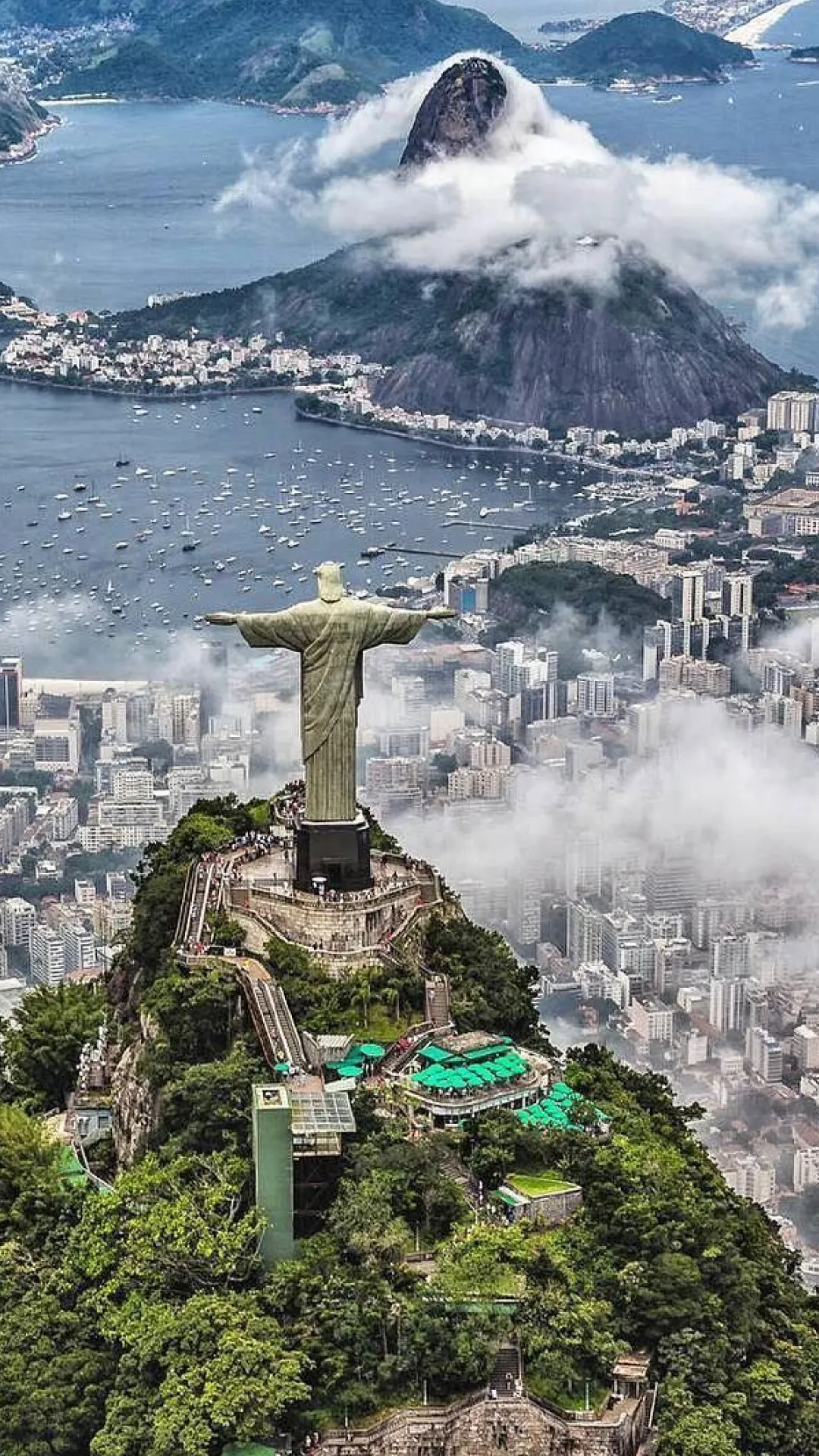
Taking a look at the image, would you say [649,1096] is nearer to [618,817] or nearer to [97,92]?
[618,817]

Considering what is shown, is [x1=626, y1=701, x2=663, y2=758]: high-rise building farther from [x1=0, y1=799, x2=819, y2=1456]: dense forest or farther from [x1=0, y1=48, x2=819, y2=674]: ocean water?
[x1=0, y1=799, x2=819, y2=1456]: dense forest

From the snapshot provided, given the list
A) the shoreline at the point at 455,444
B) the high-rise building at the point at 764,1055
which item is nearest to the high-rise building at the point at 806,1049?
the high-rise building at the point at 764,1055

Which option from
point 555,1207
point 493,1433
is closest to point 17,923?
point 555,1207

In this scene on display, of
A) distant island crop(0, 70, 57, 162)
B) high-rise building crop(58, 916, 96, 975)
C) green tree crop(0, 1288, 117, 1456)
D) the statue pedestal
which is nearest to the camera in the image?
green tree crop(0, 1288, 117, 1456)

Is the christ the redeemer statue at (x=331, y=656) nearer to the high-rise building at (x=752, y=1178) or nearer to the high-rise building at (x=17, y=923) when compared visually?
the high-rise building at (x=752, y=1178)

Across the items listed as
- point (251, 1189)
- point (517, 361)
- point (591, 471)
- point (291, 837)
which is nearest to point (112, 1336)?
point (251, 1189)

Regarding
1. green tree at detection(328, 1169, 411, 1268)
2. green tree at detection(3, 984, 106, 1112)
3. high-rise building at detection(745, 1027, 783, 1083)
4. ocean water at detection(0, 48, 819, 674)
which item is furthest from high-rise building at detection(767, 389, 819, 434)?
green tree at detection(328, 1169, 411, 1268)

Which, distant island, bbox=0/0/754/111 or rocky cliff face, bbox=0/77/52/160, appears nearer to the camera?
distant island, bbox=0/0/754/111

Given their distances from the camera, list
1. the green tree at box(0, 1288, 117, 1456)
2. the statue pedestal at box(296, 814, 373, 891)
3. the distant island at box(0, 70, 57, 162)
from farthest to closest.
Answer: the distant island at box(0, 70, 57, 162)
the statue pedestal at box(296, 814, 373, 891)
the green tree at box(0, 1288, 117, 1456)
